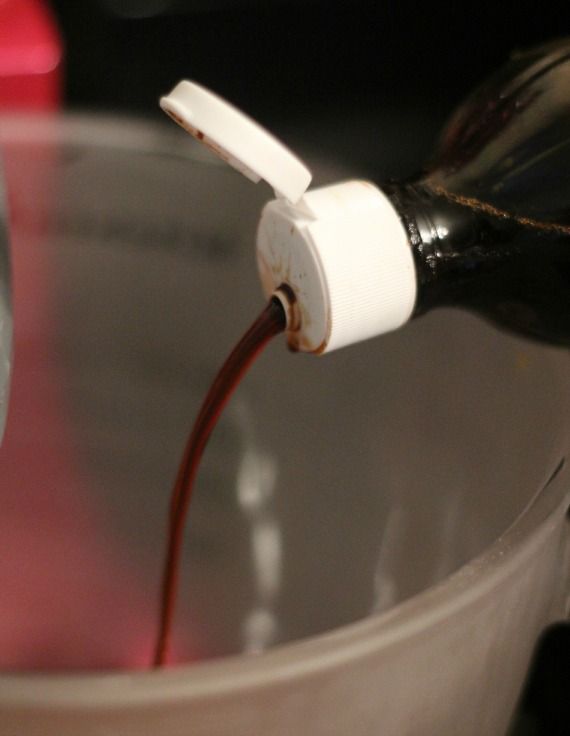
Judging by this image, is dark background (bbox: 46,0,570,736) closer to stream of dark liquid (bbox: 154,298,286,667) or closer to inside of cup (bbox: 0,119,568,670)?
inside of cup (bbox: 0,119,568,670)

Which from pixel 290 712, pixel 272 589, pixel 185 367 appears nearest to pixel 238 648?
pixel 272 589

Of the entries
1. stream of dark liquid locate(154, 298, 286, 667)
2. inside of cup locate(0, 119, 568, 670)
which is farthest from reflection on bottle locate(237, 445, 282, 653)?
stream of dark liquid locate(154, 298, 286, 667)

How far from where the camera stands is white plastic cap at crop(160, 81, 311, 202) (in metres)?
0.29

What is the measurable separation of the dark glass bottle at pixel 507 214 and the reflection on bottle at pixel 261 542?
8.6 inches

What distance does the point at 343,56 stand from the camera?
55 cm

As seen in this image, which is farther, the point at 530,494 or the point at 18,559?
the point at 18,559

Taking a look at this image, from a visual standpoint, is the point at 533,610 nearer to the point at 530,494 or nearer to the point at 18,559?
the point at 530,494

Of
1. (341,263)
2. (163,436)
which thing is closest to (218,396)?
(341,263)

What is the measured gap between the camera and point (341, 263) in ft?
1.01

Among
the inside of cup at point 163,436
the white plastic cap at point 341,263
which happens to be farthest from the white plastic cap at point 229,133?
the inside of cup at point 163,436

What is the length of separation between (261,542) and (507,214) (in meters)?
0.26

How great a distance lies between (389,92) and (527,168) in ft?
0.80

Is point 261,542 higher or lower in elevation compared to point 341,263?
lower

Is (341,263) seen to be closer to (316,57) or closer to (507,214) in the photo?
(507,214)
